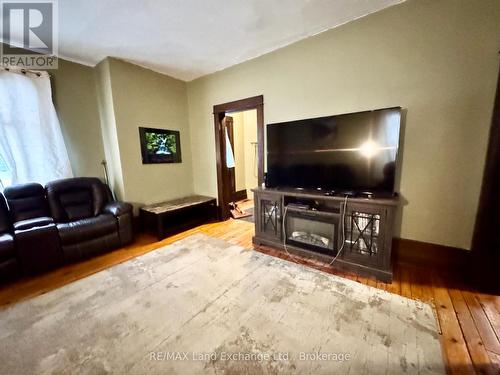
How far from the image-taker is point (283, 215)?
7.86 ft

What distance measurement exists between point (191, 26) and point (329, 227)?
2618 millimetres

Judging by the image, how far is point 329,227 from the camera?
2168 millimetres

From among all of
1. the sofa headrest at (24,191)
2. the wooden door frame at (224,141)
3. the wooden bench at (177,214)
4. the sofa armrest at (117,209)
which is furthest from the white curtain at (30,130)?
the wooden door frame at (224,141)

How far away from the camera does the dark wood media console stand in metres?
1.85

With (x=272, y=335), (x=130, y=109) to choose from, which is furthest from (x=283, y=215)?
(x=130, y=109)

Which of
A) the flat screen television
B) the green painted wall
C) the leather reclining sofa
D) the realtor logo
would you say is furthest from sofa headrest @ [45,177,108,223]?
the green painted wall

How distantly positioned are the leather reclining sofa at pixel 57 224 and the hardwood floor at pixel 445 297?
0.14 meters

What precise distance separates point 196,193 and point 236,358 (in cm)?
316

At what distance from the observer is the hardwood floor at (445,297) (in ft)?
3.90

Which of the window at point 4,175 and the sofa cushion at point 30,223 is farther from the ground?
the window at point 4,175

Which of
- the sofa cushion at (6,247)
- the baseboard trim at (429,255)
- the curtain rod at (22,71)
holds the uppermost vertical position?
the curtain rod at (22,71)

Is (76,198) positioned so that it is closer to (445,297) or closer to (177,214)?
(177,214)

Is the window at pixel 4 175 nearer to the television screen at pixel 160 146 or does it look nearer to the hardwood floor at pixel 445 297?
the hardwood floor at pixel 445 297

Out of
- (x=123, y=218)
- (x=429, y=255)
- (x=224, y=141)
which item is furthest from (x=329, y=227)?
(x=123, y=218)
